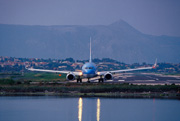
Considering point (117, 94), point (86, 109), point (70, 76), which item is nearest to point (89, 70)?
point (70, 76)

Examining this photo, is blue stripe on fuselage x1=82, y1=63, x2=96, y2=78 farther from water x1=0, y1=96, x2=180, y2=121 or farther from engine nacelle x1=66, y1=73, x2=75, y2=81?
water x1=0, y1=96, x2=180, y2=121

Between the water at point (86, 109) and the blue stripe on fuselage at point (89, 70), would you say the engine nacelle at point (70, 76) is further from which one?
the water at point (86, 109)

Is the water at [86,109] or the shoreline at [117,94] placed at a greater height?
the shoreline at [117,94]

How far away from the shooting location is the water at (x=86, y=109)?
137ft

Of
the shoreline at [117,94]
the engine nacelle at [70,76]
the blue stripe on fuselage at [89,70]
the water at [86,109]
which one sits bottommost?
the water at [86,109]

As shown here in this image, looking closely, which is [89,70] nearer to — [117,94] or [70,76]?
[70,76]

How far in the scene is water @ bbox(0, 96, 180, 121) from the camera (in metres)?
41.8

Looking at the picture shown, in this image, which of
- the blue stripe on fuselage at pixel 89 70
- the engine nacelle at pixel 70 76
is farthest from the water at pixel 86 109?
the engine nacelle at pixel 70 76

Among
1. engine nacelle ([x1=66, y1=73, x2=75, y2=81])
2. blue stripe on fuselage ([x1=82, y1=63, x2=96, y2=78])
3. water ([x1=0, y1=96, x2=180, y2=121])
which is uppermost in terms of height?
blue stripe on fuselage ([x1=82, y1=63, x2=96, y2=78])

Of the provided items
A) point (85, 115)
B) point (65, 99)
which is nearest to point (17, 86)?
point (65, 99)

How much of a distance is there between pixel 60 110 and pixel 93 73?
31197 millimetres

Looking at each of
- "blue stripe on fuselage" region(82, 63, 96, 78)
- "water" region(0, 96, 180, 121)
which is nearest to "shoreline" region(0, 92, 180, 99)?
"water" region(0, 96, 180, 121)

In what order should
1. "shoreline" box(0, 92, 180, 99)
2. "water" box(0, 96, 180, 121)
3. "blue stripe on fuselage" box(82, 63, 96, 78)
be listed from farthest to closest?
"blue stripe on fuselage" box(82, 63, 96, 78), "shoreline" box(0, 92, 180, 99), "water" box(0, 96, 180, 121)

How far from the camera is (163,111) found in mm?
45844
